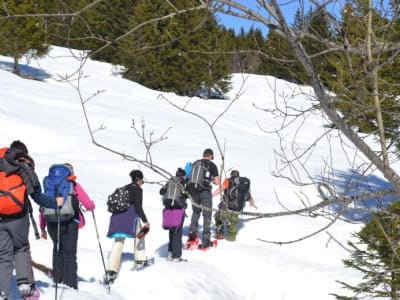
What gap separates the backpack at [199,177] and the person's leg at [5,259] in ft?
16.1

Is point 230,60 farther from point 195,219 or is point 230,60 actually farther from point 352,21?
point 195,219

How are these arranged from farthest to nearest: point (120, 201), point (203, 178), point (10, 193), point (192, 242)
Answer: point (192, 242)
point (203, 178)
point (120, 201)
point (10, 193)

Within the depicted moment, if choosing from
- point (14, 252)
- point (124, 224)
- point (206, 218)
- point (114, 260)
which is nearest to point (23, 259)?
point (14, 252)

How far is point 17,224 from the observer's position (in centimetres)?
548

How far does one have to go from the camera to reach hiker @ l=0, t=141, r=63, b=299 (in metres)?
5.37

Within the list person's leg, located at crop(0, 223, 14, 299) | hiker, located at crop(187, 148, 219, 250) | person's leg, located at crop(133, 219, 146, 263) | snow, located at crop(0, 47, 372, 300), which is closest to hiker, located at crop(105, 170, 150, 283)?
person's leg, located at crop(133, 219, 146, 263)

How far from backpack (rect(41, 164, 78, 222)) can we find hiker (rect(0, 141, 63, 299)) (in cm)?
113

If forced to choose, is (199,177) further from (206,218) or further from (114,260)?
(114,260)

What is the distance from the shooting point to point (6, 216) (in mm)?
5410

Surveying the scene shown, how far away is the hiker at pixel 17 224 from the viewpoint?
211 inches

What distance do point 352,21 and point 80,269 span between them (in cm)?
711

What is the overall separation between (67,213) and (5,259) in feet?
4.93

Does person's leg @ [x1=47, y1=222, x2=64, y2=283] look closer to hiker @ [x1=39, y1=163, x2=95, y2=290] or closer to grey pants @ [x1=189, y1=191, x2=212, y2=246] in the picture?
hiker @ [x1=39, y1=163, x2=95, y2=290]

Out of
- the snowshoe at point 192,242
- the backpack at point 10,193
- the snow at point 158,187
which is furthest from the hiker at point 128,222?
the backpack at point 10,193
